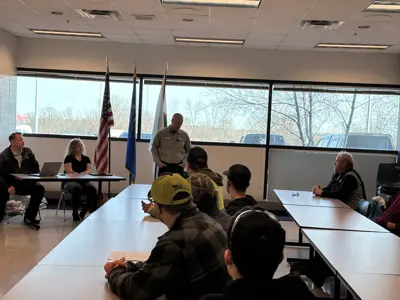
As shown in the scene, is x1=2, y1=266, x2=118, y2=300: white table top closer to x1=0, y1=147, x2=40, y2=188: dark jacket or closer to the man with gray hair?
the man with gray hair

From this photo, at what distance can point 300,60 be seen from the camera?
8.23 m

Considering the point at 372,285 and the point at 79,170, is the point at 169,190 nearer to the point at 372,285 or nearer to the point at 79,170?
the point at 372,285

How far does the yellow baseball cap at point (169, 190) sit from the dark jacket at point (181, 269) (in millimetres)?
107

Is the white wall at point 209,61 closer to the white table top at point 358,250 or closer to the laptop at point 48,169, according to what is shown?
the laptop at point 48,169

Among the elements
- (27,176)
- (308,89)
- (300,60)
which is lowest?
(27,176)

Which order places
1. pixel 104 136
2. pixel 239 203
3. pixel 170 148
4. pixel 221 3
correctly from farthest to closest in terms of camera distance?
pixel 104 136 < pixel 170 148 < pixel 221 3 < pixel 239 203

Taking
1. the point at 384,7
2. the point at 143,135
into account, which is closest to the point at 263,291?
the point at 384,7

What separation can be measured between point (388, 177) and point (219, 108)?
324 cm

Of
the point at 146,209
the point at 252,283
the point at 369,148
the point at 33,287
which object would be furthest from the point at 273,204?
the point at 252,283

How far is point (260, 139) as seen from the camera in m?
8.43

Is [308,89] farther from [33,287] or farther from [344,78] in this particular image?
[33,287]

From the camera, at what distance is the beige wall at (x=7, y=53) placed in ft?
24.9

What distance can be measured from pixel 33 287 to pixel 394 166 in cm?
702

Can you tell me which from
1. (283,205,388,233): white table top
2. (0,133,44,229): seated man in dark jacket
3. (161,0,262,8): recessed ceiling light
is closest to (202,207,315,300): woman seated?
(283,205,388,233): white table top
